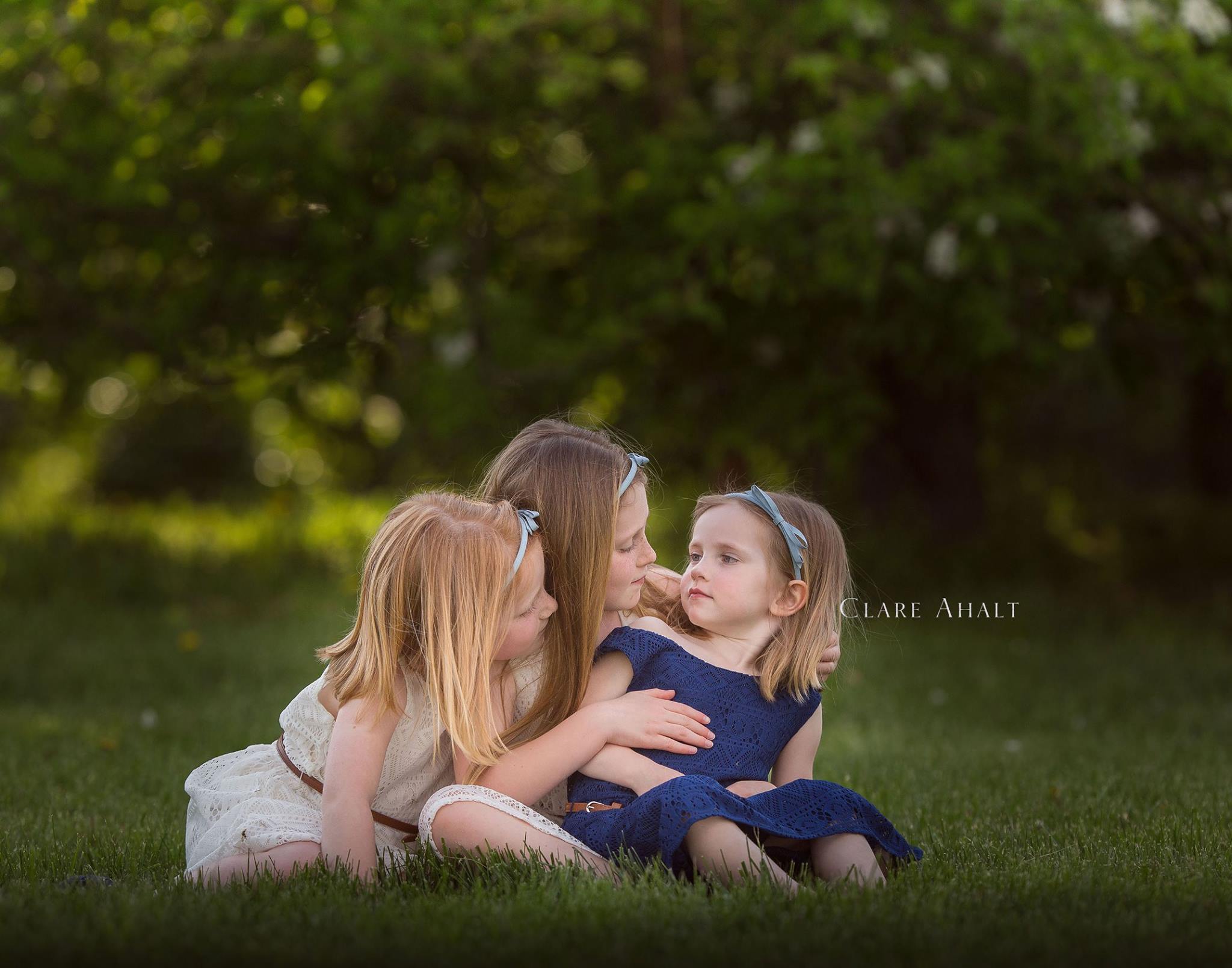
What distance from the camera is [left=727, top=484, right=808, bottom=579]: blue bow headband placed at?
350 centimetres

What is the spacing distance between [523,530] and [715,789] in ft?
2.49

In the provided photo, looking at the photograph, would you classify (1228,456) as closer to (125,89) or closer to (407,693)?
(125,89)

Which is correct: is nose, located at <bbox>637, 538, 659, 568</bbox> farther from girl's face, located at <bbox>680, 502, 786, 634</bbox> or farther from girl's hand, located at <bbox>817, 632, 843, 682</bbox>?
girl's hand, located at <bbox>817, 632, 843, 682</bbox>

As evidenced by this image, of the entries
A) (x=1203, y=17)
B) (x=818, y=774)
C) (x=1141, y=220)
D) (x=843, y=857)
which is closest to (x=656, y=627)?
(x=843, y=857)

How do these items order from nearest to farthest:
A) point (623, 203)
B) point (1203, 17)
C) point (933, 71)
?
1. point (1203, 17)
2. point (933, 71)
3. point (623, 203)

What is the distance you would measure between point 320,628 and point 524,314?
92.0 inches

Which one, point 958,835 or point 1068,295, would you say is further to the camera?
point 1068,295

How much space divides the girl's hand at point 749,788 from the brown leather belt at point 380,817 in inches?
31.4

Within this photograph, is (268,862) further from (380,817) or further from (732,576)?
(732,576)

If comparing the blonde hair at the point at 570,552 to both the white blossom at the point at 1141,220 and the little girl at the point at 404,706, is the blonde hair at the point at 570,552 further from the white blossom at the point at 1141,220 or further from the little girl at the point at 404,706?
the white blossom at the point at 1141,220

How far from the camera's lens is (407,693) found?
11.0 feet

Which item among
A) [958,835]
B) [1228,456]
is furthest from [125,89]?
[1228,456]

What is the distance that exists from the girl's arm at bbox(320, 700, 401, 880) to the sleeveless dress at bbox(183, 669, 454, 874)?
10 centimetres

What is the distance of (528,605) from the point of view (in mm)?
3338
